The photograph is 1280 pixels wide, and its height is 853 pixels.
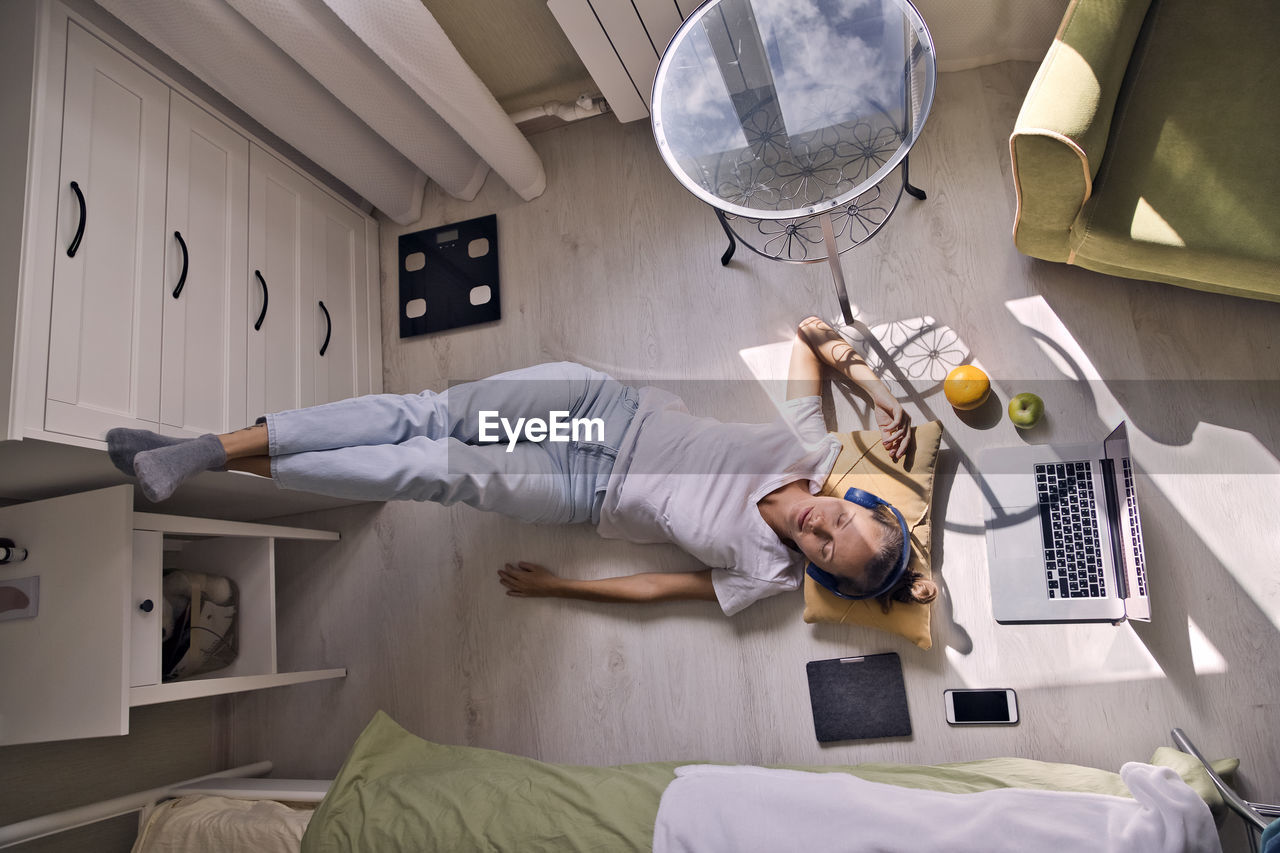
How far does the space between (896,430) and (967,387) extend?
0.21 m

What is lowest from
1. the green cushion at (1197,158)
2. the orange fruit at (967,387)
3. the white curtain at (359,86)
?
the orange fruit at (967,387)

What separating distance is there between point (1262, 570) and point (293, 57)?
104 inches

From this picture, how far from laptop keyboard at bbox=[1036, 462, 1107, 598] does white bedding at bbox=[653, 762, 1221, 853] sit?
1.33 feet

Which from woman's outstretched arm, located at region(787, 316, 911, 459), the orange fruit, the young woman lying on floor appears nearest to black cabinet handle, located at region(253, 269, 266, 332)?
the young woman lying on floor

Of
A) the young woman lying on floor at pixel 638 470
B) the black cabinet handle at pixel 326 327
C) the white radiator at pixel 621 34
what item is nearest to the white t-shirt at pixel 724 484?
the young woman lying on floor at pixel 638 470

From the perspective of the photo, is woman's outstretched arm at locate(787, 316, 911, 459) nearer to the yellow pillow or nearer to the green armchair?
the yellow pillow

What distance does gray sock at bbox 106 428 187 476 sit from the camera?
5.08ft

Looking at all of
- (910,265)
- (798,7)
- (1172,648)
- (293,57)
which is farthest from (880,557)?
(293,57)

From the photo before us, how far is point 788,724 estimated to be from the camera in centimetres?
198

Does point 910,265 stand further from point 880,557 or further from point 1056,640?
point 1056,640

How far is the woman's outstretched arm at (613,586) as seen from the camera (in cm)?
203

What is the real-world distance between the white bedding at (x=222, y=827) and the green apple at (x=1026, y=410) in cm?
196

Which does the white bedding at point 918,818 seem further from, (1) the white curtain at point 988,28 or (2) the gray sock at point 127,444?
(1) the white curtain at point 988,28

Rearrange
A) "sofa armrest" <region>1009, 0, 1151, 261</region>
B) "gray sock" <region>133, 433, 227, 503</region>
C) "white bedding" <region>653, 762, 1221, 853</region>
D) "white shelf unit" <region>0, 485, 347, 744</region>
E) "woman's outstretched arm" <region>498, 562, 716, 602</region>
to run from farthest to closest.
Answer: "woman's outstretched arm" <region>498, 562, 716, 602</region>
"white shelf unit" <region>0, 485, 347, 744</region>
"sofa armrest" <region>1009, 0, 1151, 261</region>
"gray sock" <region>133, 433, 227, 503</region>
"white bedding" <region>653, 762, 1221, 853</region>
